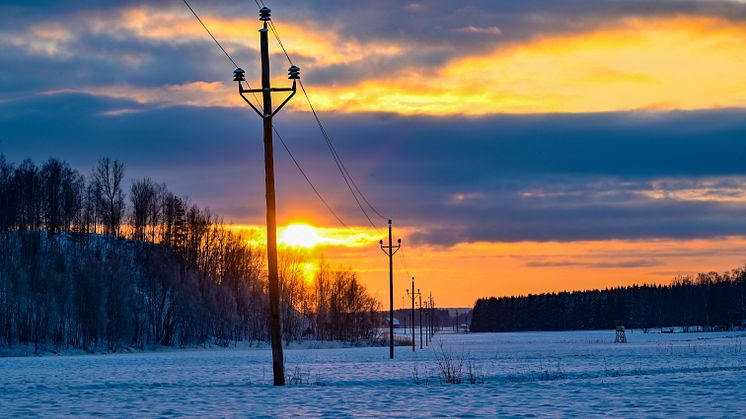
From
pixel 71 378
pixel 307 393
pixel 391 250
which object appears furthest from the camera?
pixel 391 250

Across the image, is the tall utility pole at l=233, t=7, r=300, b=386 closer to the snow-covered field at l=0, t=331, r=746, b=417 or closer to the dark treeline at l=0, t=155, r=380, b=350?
the snow-covered field at l=0, t=331, r=746, b=417

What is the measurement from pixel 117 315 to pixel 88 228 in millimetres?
48044

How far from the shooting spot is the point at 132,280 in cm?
12988

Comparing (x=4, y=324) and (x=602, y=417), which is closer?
(x=602, y=417)

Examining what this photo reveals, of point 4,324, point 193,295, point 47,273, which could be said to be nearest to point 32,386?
point 4,324

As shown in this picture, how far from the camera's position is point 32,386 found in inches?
1304

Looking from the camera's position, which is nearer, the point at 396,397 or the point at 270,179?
the point at 396,397

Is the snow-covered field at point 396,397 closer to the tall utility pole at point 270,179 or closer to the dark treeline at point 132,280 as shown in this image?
the tall utility pole at point 270,179

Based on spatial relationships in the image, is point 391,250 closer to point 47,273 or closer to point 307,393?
point 307,393

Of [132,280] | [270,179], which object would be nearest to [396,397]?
[270,179]

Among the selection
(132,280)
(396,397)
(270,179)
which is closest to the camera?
(396,397)

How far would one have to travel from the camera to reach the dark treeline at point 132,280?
352 ft

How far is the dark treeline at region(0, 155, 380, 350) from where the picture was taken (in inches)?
4225

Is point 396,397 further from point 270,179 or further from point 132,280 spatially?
point 132,280
